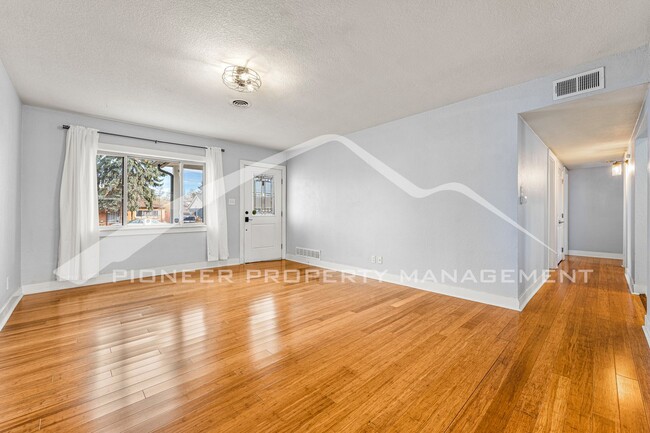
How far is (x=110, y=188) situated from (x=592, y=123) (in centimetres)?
707

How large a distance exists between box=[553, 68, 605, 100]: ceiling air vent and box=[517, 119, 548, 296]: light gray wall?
0.47 meters

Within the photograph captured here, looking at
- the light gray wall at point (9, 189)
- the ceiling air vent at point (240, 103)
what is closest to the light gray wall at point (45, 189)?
the light gray wall at point (9, 189)

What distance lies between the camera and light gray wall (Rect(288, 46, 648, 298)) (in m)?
3.29

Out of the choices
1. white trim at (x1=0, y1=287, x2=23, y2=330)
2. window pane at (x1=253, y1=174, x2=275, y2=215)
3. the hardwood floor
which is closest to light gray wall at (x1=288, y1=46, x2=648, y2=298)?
the hardwood floor

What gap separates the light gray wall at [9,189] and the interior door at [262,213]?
11.0 ft

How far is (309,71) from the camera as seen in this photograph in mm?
2973

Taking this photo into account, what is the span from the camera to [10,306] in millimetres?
3209

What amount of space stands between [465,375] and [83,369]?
107 inches

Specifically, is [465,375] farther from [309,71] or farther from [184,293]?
[184,293]

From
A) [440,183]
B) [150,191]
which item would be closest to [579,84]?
[440,183]

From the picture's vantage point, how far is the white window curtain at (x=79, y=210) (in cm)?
408

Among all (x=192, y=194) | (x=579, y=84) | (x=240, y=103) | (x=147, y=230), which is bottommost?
(x=147, y=230)

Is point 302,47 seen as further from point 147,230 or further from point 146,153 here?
point 147,230

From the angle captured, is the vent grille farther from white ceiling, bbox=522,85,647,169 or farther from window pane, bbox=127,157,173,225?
white ceiling, bbox=522,85,647,169
